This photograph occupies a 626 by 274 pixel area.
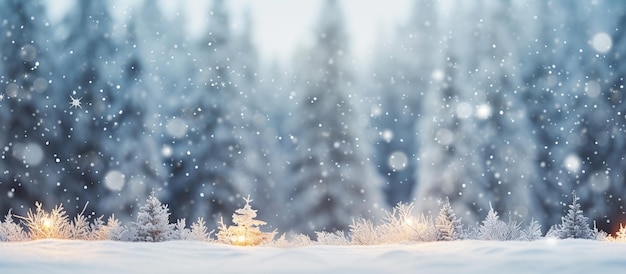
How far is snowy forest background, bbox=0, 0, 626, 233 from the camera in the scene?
14695 millimetres

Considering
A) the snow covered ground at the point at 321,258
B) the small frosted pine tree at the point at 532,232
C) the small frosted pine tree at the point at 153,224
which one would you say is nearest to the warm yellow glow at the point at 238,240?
the small frosted pine tree at the point at 153,224

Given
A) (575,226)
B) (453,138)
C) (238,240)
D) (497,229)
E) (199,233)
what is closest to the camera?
(238,240)

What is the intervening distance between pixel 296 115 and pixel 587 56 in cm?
715

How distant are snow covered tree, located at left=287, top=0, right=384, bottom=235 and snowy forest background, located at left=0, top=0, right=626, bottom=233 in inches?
1.4

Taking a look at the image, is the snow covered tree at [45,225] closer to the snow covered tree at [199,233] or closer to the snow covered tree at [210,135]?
the snow covered tree at [199,233]

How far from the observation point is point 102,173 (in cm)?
1614

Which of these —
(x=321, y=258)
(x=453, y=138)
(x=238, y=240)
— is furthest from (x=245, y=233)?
(x=453, y=138)

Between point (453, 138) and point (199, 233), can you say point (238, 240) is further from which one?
point (453, 138)

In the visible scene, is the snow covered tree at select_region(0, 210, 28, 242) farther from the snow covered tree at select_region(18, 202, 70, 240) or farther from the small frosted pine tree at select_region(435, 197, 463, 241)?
the small frosted pine tree at select_region(435, 197, 463, 241)

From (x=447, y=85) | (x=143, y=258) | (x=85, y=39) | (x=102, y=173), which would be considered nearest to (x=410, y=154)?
(x=447, y=85)

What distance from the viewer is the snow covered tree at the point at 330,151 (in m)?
15.7

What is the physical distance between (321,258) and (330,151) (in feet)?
33.7

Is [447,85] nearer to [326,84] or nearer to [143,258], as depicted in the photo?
[326,84]

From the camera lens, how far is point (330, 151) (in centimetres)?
1600
